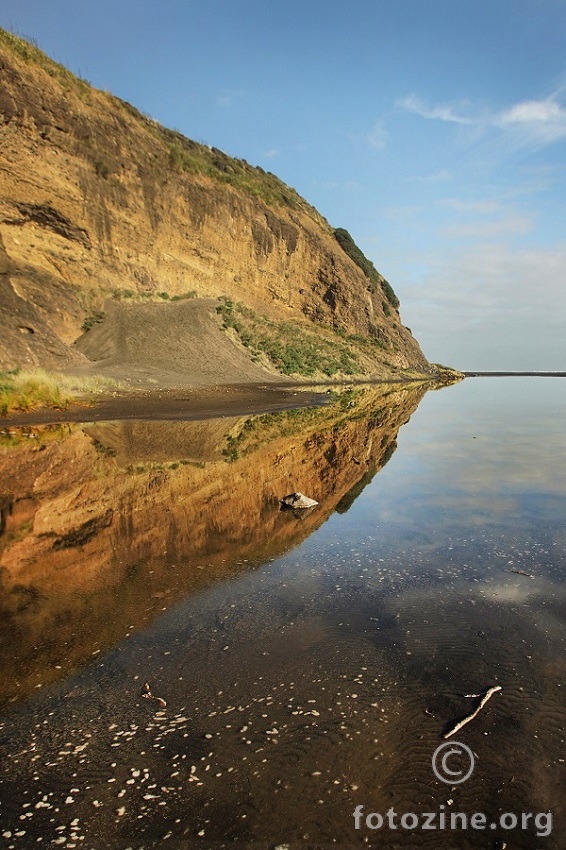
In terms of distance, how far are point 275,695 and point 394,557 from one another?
308 centimetres

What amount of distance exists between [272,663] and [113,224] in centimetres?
4218

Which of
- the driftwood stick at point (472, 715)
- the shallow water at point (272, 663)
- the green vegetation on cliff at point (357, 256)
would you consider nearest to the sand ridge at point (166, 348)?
the shallow water at point (272, 663)

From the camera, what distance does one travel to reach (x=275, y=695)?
347 cm

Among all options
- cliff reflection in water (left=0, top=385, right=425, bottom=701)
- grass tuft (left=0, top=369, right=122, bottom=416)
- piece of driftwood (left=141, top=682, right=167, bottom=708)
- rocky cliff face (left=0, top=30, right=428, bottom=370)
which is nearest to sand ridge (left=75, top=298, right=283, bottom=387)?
rocky cliff face (left=0, top=30, right=428, bottom=370)

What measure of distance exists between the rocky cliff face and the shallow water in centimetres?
2158

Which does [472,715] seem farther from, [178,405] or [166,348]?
[166,348]

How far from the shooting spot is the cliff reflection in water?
179 inches

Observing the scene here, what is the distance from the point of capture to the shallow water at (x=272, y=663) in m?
2.55

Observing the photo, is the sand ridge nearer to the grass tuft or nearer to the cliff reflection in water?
the grass tuft

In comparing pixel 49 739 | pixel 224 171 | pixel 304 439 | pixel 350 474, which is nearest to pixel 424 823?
pixel 49 739

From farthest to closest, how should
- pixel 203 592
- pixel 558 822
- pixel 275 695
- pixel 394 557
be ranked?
1. pixel 394 557
2. pixel 203 592
3. pixel 275 695
4. pixel 558 822

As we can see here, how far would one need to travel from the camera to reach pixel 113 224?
39312 millimetres

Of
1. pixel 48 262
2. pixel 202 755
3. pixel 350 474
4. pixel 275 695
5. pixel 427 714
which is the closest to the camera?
pixel 202 755

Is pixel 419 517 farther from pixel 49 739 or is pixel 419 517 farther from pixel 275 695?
pixel 49 739
